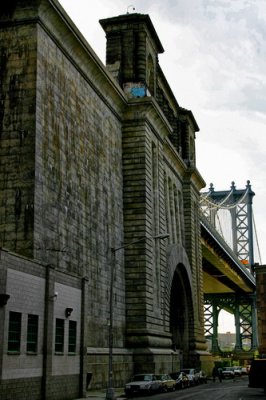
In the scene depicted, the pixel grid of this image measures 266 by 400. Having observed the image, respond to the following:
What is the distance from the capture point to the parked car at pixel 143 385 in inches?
1561

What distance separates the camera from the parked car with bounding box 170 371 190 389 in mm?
49562

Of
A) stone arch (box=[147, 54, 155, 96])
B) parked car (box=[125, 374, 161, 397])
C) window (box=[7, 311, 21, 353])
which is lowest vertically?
parked car (box=[125, 374, 161, 397])

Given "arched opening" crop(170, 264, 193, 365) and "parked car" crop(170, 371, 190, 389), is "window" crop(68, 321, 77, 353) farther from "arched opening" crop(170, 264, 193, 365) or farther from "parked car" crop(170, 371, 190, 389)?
"arched opening" crop(170, 264, 193, 365)

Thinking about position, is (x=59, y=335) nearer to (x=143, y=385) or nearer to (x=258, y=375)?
(x=143, y=385)

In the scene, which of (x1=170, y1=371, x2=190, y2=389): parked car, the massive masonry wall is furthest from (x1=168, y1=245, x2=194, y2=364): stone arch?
the massive masonry wall

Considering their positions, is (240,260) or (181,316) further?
(240,260)

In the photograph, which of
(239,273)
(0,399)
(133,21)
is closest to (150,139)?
(133,21)

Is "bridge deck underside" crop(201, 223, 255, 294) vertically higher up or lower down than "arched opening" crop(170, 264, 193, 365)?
higher up

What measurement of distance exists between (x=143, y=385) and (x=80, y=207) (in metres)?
11.5

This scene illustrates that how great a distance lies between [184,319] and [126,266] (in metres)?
22.5

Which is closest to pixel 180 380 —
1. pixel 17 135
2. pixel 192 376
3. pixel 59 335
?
pixel 192 376

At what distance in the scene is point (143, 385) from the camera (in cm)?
3994

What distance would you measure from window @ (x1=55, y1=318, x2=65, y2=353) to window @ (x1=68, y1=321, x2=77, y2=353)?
1.14 m

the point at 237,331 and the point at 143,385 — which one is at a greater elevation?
the point at 237,331
